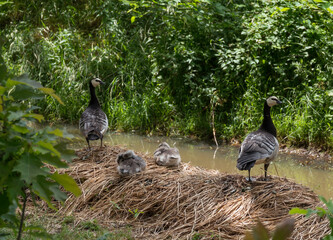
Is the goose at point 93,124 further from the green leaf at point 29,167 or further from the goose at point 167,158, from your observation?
the green leaf at point 29,167

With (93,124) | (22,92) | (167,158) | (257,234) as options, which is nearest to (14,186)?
(22,92)

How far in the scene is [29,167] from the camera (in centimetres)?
151

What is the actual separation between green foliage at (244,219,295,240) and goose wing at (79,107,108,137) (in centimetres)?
623

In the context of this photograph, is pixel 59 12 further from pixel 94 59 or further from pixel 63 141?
pixel 63 141

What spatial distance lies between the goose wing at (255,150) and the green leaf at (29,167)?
4189mm

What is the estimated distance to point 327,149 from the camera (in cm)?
895

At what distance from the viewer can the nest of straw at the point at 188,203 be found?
15.8 feet

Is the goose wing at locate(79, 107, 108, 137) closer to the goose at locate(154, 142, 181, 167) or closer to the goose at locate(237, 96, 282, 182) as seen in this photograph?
the goose at locate(154, 142, 181, 167)

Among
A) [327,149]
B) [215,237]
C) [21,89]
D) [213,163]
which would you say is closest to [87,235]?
[215,237]

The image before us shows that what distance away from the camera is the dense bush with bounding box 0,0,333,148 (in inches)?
382

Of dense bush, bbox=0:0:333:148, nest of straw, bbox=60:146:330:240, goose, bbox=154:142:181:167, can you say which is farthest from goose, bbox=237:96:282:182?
dense bush, bbox=0:0:333:148

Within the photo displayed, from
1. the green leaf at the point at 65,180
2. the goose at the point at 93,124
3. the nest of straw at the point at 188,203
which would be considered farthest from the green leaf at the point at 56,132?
the goose at the point at 93,124

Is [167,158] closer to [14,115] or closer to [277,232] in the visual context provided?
[14,115]

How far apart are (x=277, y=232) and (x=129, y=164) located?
5013 mm
